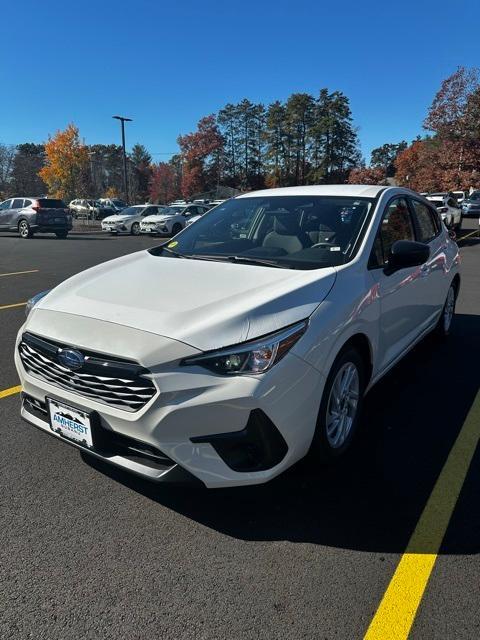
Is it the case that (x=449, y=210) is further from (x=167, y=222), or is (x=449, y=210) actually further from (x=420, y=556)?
(x=420, y=556)

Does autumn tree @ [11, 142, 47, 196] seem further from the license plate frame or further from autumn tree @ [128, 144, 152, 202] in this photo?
the license plate frame

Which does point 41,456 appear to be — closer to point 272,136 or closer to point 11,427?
point 11,427

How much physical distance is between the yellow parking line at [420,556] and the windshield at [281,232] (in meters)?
1.49

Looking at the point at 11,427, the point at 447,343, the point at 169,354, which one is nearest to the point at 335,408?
the point at 169,354

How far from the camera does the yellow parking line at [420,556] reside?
6.31 feet

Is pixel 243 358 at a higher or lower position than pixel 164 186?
lower

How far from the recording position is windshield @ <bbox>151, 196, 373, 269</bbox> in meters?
3.27

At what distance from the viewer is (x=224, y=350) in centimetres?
224

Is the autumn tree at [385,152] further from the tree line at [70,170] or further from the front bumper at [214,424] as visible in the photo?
the front bumper at [214,424]

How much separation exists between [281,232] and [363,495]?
6.42ft

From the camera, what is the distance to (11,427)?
11.5ft

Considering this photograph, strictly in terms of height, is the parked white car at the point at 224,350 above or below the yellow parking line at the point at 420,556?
above

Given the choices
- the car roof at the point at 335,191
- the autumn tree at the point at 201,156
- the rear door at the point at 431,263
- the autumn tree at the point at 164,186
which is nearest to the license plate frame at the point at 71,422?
the car roof at the point at 335,191

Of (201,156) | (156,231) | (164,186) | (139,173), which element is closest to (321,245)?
(156,231)
